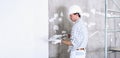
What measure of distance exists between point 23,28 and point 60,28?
1.88 feet

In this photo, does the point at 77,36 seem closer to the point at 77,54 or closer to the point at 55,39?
the point at 77,54

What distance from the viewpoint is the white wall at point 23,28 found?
2.38 m

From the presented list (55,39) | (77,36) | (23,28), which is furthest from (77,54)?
Answer: (23,28)

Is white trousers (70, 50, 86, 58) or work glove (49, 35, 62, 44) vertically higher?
work glove (49, 35, 62, 44)

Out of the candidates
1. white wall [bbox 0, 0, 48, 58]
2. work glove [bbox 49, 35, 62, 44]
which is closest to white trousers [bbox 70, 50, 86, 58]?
work glove [bbox 49, 35, 62, 44]

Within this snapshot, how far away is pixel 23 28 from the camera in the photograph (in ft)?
8.23

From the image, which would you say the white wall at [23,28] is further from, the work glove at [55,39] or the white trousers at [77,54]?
the white trousers at [77,54]

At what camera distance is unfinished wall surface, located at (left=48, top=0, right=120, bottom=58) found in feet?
9.30

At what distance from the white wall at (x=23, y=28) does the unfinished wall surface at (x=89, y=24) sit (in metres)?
0.15

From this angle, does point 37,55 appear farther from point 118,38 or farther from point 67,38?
point 118,38

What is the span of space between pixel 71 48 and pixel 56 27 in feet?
1.19

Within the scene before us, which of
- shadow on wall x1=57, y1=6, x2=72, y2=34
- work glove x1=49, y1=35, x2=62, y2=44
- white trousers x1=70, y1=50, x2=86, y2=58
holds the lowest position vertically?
white trousers x1=70, y1=50, x2=86, y2=58

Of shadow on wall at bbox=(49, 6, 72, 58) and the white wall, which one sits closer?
the white wall

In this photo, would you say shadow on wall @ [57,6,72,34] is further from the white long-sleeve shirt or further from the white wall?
the white long-sleeve shirt
